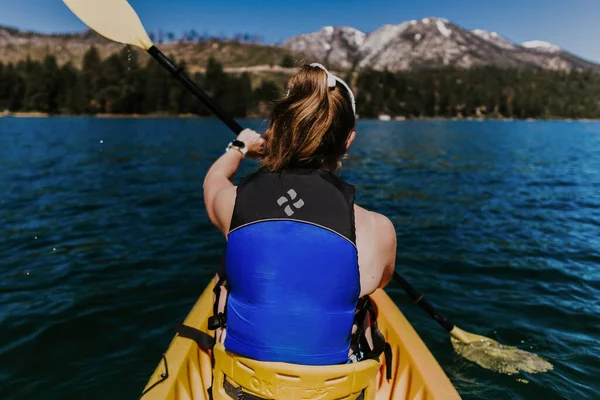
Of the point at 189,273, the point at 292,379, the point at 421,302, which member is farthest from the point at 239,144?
the point at 189,273

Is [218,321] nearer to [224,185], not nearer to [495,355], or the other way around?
[224,185]

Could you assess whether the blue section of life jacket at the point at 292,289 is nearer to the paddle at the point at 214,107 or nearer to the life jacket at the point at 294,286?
the life jacket at the point at 294,286

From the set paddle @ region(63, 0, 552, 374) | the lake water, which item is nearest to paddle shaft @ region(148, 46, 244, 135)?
paddle @ region(63, 0, 552, 374)

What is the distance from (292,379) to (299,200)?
0.94 m

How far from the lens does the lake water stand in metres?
4.83

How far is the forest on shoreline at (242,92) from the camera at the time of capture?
99938mm

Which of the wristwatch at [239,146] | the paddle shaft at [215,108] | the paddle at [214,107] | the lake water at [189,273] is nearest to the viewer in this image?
the wristwatch at [239,146]

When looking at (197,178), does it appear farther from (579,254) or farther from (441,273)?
(579,254)

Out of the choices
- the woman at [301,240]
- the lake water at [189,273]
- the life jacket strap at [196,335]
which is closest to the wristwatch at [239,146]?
the lake water at [189,273]

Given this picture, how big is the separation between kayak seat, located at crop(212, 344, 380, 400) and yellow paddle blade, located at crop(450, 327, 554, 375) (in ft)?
11.0

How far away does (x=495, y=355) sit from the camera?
16.9 ft

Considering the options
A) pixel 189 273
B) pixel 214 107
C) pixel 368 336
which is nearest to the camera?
pixel 368 336

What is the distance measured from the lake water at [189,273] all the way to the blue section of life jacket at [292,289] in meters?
1.21

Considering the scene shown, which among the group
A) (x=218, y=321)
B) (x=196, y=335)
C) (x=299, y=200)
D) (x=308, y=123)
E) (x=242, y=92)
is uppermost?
(x=242, y=92)
